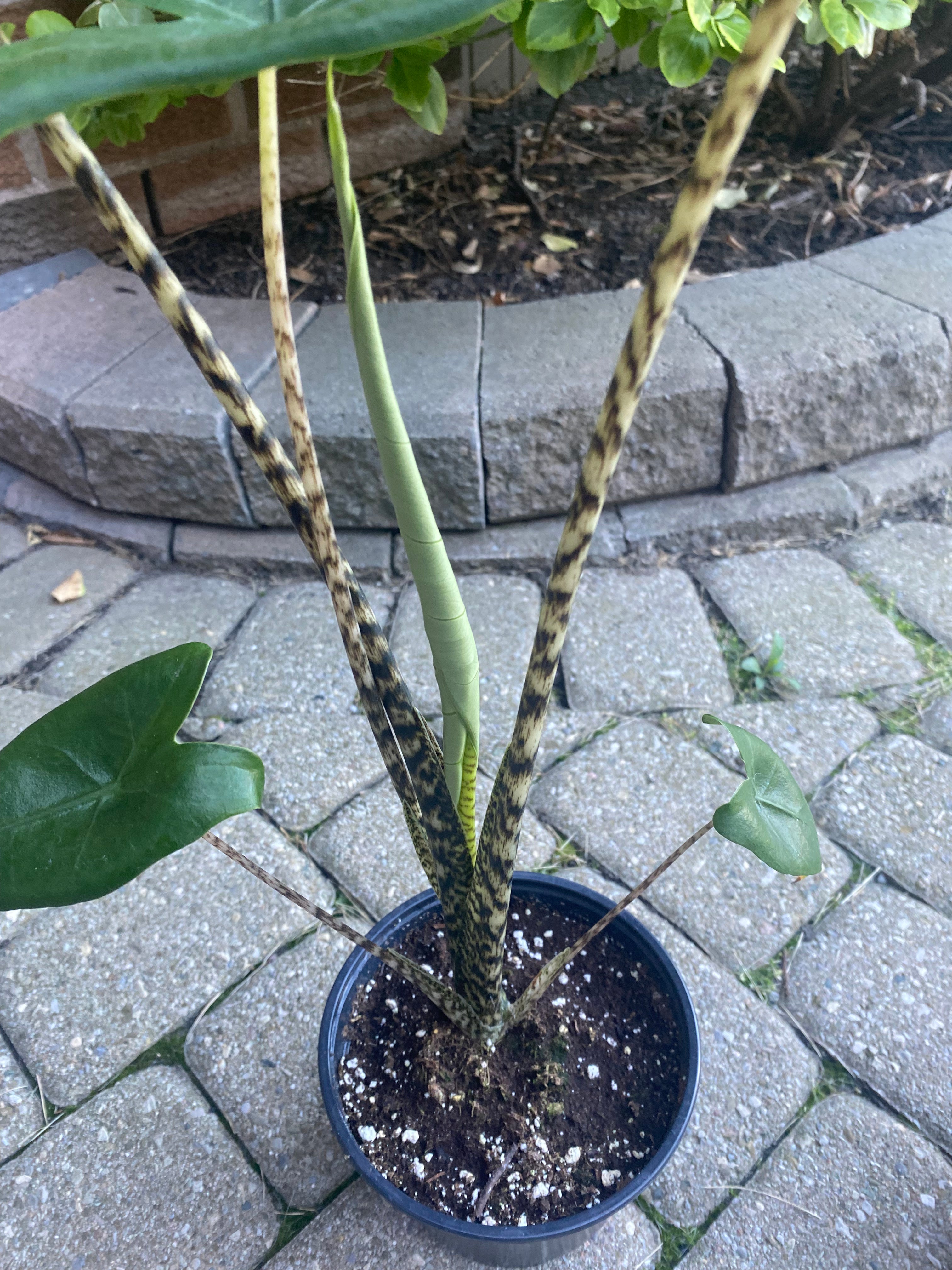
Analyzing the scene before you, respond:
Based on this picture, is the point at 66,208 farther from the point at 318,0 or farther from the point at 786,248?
the point at 318,0

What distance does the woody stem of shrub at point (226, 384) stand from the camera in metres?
0.46

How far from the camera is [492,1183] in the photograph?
2.66 feet

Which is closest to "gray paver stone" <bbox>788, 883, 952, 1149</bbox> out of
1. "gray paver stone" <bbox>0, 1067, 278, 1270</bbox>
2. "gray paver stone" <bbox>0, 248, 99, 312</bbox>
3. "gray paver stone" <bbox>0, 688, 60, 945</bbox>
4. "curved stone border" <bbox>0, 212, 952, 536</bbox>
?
"gray paver stone" <bbox>0, 1067, 278, 1270</bbox>

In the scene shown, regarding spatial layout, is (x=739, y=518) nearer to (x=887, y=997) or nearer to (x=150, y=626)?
(x=887, y=997)

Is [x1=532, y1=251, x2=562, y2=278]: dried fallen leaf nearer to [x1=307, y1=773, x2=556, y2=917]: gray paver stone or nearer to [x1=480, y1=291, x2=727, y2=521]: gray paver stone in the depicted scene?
[x1=480, y1=291, x2=727, y2=521]: gray paver stone

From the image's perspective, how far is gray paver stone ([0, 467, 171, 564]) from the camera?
5.78ft

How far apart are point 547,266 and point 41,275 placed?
114 centimetres

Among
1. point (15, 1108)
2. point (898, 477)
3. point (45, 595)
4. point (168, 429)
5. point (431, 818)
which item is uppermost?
point (431, 818)

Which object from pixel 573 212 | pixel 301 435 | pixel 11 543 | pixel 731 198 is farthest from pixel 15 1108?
pixel 731 198

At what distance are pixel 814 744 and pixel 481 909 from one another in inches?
33.1

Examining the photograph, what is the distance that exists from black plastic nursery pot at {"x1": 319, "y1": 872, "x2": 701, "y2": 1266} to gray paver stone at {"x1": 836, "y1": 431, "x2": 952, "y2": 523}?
1153 mm

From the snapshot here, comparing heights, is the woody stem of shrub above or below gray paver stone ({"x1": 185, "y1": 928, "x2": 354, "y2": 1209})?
above

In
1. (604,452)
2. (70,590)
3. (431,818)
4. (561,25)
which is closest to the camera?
(604,452)

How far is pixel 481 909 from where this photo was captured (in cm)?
74
